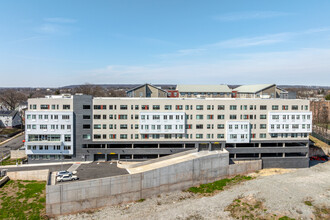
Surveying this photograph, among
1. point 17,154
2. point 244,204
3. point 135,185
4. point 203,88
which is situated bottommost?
point 244,204

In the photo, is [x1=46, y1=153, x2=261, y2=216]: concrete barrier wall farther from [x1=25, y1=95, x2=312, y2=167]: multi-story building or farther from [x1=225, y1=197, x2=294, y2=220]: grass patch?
[x1=225, y1=197, x2=294, y2=220]: grass patch

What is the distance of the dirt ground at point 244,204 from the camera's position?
45.4 metres

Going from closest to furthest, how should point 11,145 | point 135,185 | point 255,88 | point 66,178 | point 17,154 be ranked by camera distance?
point 66,178
point 135,185
point 17,154
point 11,145
point 255,88

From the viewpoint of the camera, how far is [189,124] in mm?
67438

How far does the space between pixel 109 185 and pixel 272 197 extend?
36037 millimetres

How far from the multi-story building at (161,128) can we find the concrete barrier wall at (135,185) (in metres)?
7.49

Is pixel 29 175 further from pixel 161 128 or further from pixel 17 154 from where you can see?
pixel 161 128

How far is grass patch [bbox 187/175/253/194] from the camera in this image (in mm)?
57716

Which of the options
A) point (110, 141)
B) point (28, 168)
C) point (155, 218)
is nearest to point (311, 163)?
point (155, 218)

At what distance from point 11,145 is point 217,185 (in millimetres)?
74226

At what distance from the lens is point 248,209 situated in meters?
47.0

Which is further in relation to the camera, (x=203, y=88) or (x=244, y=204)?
(x=203, y=88)

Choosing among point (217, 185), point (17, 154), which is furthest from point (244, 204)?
point (17, 154)

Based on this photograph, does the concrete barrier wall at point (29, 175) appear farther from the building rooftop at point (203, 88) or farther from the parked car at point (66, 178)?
the building rooftop at point (203, 88)
